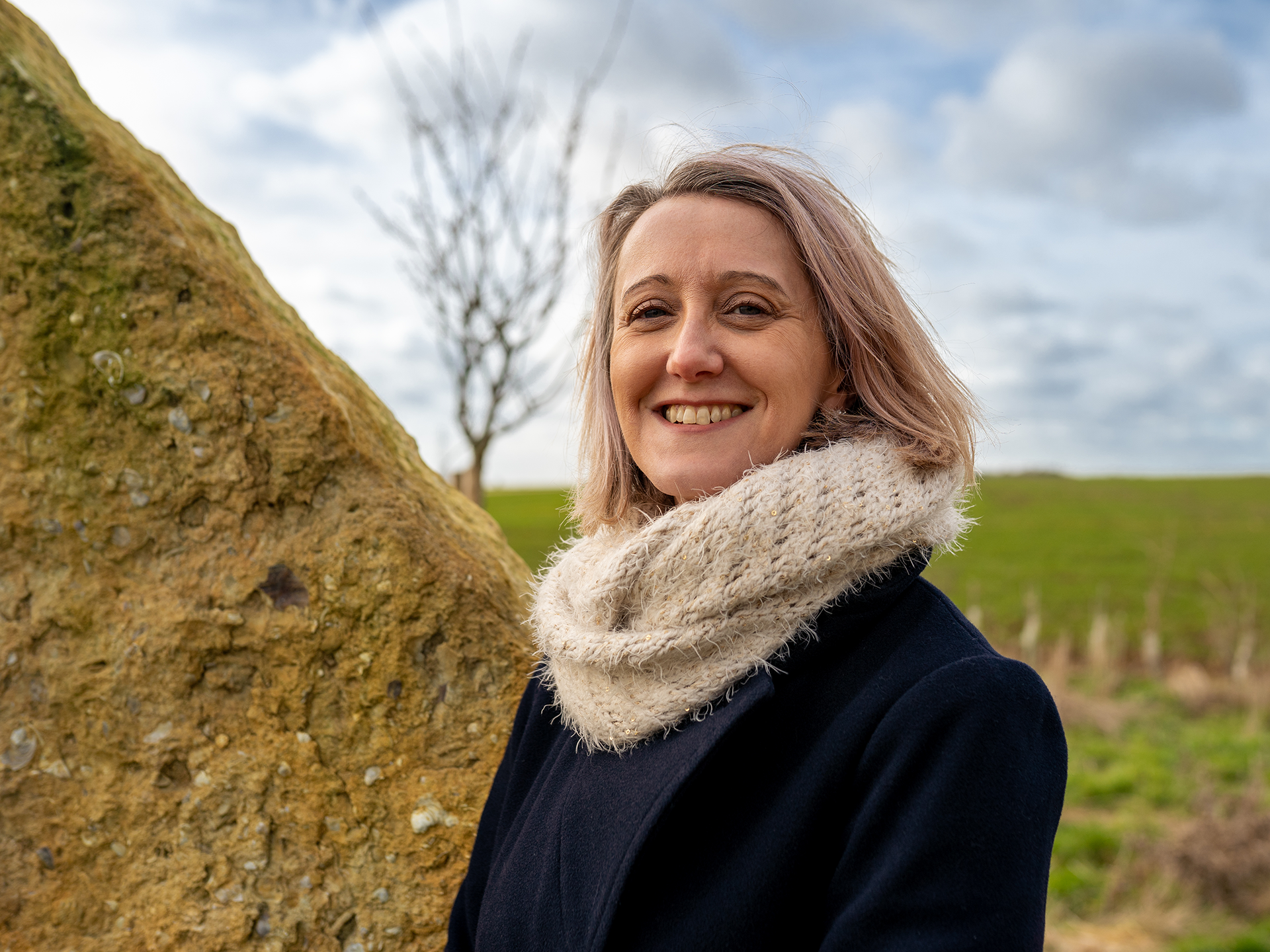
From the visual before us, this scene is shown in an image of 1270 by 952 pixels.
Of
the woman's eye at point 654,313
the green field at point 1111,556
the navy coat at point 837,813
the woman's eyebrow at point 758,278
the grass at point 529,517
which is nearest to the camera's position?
the navy coat at point 837,813

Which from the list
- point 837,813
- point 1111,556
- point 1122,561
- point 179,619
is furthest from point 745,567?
point 1111,556

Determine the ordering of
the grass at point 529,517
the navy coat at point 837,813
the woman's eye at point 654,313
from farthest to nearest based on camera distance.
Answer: the grass at point 529,517 → the woman's eye at point 654,313 → the navy coat at point 837,813

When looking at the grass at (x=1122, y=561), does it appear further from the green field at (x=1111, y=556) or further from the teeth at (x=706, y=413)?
the teeth at (x=706, y=413)

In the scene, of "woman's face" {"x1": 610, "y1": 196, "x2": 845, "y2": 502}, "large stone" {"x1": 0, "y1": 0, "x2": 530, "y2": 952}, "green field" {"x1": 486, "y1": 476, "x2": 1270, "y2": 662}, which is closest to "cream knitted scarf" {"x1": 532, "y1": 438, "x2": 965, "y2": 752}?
"woman's face" {"x1": 610, "y1": 196, "x2": 845, "y2": 502}

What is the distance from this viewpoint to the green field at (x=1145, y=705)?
18.9 feet

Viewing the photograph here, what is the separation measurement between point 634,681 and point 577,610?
0.76ft

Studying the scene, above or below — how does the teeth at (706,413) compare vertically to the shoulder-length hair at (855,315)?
below

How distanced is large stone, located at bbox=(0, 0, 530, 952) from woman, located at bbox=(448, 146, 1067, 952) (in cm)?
49

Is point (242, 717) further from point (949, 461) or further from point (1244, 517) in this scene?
point (1244, 517)

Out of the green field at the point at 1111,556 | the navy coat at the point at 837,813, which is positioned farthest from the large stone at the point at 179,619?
the green field at the point at 1111,556

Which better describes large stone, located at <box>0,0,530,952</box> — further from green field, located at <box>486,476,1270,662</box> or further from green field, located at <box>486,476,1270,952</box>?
green field, located at <box>486,476,1270,662</box>

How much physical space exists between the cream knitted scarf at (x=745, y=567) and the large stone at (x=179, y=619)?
763 mm

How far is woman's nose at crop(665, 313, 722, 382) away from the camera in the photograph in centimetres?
171

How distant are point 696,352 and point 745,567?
43cm
